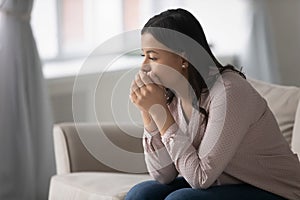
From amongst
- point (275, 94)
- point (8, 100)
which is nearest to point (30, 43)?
point (8, 100)

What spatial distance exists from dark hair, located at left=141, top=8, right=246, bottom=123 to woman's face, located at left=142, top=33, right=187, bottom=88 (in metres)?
0.01

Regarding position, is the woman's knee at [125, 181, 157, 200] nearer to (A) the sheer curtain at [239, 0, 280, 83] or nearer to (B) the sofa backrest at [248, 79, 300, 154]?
(B) the sofa backrest at [248, 79, 300, 154]

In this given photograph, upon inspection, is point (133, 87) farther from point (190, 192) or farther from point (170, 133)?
point (190, 192)

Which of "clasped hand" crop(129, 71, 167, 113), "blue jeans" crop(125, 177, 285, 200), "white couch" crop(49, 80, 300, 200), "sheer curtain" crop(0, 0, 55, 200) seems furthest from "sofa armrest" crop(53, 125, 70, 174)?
"clasped hand" crop(129, 71, 167, 113)

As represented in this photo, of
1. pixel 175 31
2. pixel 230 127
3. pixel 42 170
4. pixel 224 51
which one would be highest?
pixel 175 31

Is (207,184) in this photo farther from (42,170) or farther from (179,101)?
(42,170)

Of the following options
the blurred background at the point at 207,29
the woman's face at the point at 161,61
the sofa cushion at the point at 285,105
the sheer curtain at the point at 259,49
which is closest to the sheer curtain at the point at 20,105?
the blurred background at the point at 207,29

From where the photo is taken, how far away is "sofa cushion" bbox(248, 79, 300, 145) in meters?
2.43

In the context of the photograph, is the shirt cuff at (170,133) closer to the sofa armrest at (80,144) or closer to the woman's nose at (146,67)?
the woman's nose at (146,67)

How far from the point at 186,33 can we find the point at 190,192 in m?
0.42

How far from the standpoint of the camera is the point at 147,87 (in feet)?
5.99

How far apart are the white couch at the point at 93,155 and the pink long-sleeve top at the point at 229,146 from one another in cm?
30

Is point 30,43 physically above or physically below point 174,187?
above

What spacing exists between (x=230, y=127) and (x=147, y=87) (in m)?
0.25
